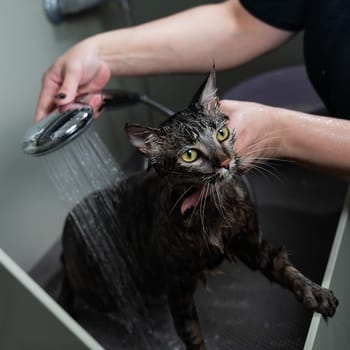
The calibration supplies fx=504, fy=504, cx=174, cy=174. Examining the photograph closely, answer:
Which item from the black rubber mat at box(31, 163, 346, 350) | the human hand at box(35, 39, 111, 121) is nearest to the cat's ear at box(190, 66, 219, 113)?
the human hand at box(35, 39, 111, 121)

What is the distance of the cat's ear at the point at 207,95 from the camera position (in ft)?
1.91

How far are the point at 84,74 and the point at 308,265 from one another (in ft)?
1.67

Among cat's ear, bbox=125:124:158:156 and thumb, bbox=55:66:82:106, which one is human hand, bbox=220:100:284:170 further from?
thumb, bbox=55:66:82:106

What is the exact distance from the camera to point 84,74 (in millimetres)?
834

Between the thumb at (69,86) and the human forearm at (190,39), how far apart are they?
7 centimetres

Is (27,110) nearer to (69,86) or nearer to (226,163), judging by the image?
(69,86)

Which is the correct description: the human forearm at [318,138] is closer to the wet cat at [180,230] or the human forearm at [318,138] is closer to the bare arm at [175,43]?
the wet cat at [180,230]

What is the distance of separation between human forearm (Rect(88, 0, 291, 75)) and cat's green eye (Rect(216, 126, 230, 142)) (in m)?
0.33

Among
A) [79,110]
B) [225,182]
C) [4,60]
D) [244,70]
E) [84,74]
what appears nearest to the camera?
[225,182]

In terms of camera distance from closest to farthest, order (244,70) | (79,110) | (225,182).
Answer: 1. (225,182)
2. (79,110)
3. (244,70)

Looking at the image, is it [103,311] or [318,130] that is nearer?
[318,130]

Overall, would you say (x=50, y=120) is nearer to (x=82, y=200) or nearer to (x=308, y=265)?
(x=82, y=200)

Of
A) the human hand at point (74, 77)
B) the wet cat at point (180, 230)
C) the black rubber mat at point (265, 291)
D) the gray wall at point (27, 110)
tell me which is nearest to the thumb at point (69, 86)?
the human hand at point (74, 77)

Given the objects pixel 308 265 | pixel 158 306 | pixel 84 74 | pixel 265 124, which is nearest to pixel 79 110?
pixel 84 74
